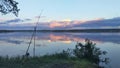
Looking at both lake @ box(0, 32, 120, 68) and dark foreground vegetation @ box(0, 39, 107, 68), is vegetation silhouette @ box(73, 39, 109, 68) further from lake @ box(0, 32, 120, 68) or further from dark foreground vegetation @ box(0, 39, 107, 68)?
lake @ box(0, 32, 120, 68)

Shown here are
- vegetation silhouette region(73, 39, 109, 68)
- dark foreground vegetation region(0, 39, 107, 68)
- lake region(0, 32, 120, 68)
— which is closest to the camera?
dark foreground vegetation region(0, 39, 107, 68)

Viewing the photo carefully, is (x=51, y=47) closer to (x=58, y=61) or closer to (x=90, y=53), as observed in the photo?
(x=90, y=53)

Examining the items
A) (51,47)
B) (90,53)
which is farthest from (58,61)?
(51,47)

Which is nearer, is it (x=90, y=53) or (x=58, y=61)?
(x=58, y=61)

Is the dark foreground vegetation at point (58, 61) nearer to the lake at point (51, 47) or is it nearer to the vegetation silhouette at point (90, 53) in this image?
the vegetation silhouette at point (90, 53)

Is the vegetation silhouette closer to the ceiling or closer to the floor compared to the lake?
closer to the ceiling

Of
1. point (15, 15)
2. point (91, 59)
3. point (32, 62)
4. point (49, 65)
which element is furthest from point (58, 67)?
point (91, 59)

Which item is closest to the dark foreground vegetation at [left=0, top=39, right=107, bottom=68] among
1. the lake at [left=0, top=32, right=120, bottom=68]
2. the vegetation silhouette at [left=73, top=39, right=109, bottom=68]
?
the vegetation silhouette at [left=73, top=39, right=109, bottom=68]

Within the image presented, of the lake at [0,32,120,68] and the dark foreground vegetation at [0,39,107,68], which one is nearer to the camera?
the dark foreground vegetation at [0,39,107,68]

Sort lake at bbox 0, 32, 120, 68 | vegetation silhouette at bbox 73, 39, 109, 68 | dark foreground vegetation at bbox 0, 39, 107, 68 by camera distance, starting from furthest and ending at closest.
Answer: lake at bbox 0, 32, 120, 68 → vegetation silhouette at bbox 73, 39, 109, 68 → dark foreground vegetation at bbox 0, 39, 107, 68

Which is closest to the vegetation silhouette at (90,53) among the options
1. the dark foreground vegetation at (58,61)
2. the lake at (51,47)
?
the dark foreground vegetation at (58,61)

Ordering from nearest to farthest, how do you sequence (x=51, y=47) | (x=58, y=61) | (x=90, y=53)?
(x=58, y=61) < (x=90, y=53) < (x=51, y=47)

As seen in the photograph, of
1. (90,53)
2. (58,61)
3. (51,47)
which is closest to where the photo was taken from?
(58,61)

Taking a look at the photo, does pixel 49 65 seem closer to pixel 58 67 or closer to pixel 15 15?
pixel 58 67
